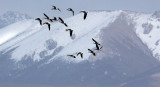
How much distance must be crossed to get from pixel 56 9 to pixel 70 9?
4.51m

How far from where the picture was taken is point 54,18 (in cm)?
12138

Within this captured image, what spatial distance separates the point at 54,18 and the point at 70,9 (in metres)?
4.84

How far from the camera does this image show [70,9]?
117812 millimetres

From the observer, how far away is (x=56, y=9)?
12150 centimetres

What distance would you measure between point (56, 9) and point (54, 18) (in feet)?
5.50
